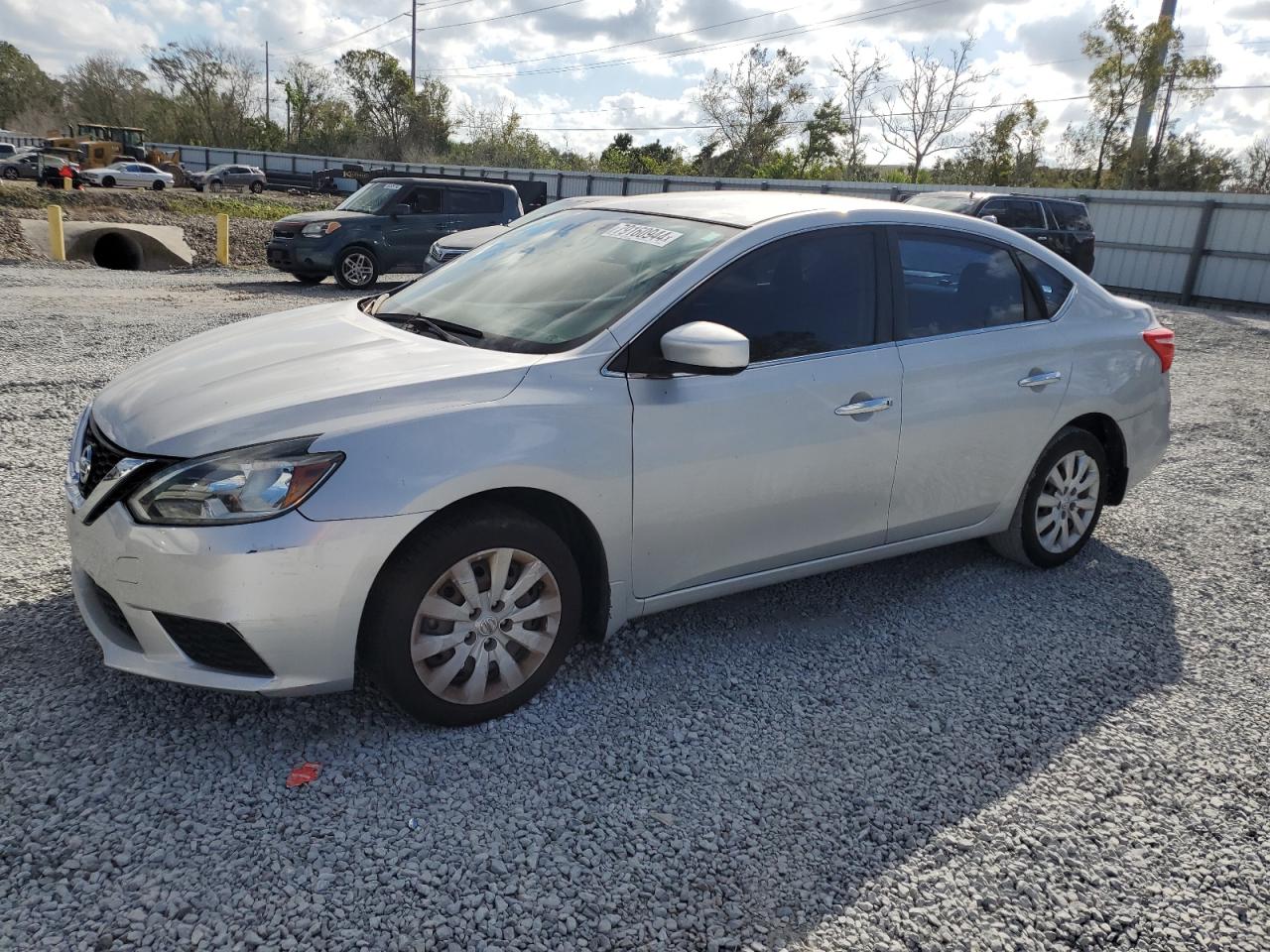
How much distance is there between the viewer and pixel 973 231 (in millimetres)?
4207

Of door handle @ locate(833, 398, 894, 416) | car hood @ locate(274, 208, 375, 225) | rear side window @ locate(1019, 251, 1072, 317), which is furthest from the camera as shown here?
car hood @ locate(274, 208, 375, 225)

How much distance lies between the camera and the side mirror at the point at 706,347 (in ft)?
9.98

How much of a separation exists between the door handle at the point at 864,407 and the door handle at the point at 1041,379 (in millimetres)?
855

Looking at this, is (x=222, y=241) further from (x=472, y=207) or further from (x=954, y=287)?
(x=954, y=287)

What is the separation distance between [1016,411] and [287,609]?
10.2 ft

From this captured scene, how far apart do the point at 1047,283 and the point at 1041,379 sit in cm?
52

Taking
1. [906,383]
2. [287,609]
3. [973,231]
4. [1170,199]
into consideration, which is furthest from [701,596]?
[1170,199]

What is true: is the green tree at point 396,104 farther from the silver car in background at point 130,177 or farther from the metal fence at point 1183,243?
the metal fence at point 1183,243

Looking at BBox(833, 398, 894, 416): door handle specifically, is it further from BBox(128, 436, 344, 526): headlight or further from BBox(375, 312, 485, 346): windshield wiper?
BBox(128, 436, 344, 526): headlight

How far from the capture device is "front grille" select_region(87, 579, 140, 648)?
9.39 ft

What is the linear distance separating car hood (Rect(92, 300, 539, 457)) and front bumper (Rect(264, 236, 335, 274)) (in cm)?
1157

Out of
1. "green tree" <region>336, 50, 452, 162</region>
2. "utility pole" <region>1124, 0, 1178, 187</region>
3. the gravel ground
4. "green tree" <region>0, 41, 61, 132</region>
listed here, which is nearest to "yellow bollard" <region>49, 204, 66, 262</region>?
the gravel ground

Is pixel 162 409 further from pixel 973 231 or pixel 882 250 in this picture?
pixel 973 231

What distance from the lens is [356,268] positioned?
1484 centimetres
